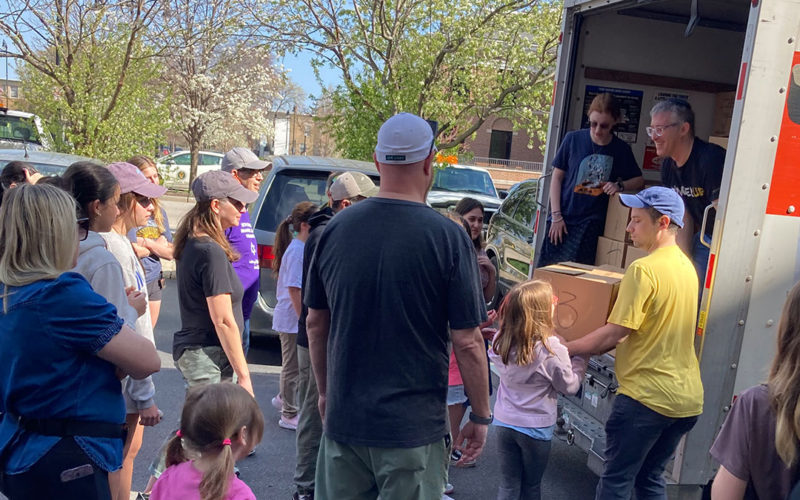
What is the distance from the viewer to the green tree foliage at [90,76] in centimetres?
1058

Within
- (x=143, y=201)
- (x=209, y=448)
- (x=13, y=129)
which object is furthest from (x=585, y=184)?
(x=13, y=129)

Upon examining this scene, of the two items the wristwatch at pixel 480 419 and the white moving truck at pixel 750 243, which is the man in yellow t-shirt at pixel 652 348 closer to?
the white moving truck at pixel 750 243

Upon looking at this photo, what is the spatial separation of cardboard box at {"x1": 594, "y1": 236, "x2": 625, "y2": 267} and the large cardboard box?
858 millimetres

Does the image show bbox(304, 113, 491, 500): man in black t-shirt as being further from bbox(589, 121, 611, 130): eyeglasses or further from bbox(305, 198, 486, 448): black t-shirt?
bbox(589, 121, 611, 130): eyeglasses

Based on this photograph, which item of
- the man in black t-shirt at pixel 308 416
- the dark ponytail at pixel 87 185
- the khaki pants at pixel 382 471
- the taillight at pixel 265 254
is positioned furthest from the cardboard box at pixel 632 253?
the dark ponytail at pixel 87 185

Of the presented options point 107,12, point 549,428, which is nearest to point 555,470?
point 549,428

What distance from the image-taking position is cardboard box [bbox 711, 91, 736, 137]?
575 centimetres

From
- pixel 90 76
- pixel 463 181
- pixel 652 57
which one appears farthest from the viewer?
pixel 463 181

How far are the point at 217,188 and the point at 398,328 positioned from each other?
1.73 m

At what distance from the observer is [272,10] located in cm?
1266

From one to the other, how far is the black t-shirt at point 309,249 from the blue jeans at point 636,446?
62.2 inches

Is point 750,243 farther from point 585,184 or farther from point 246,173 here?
point 246,173

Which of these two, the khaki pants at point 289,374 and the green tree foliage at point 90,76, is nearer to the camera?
the khaki pants at point 289,374

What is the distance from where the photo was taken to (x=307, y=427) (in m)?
3.87
